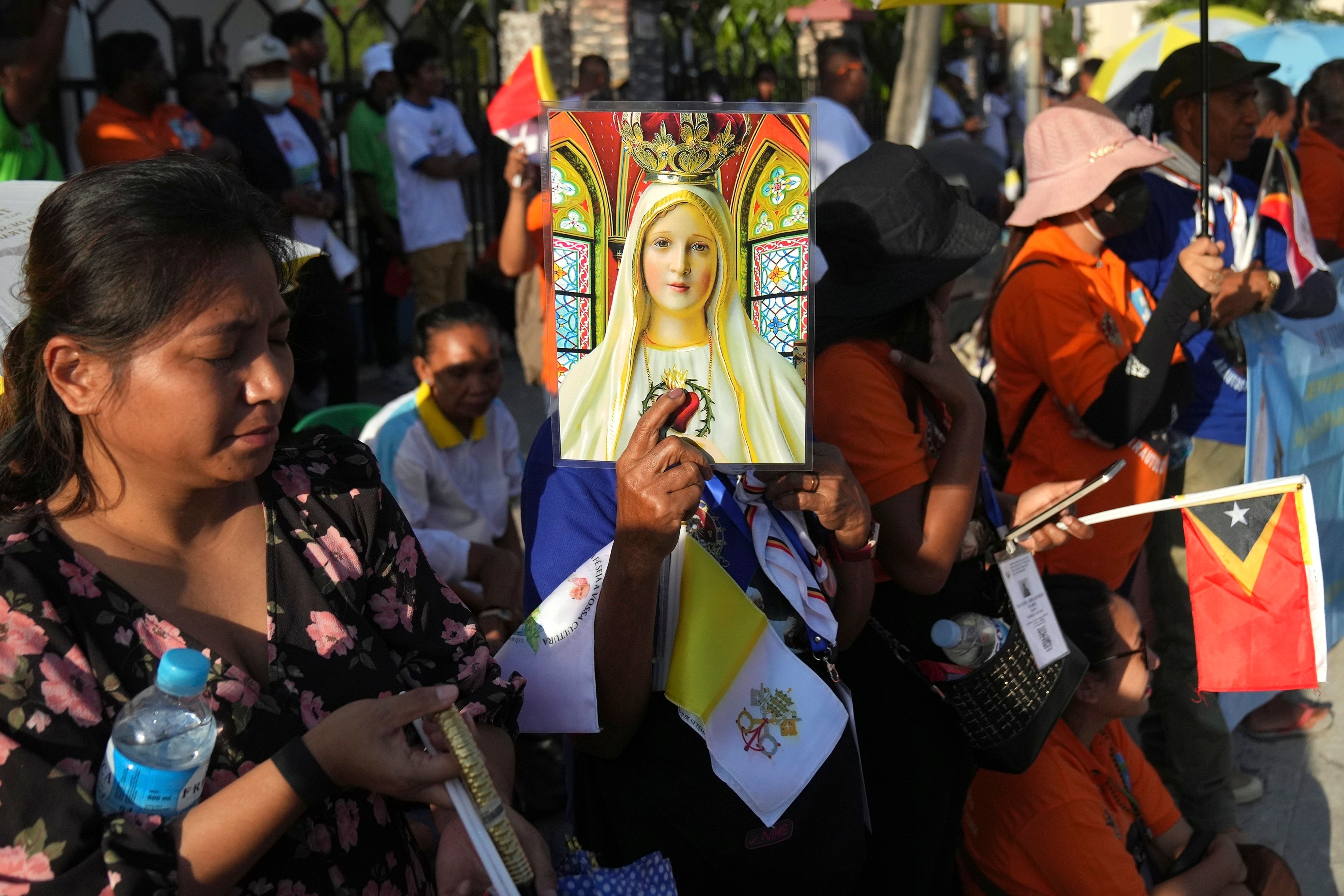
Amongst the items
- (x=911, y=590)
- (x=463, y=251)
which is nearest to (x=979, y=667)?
(x=911, y=590)

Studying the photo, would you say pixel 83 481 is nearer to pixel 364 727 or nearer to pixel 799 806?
pixel 364 727

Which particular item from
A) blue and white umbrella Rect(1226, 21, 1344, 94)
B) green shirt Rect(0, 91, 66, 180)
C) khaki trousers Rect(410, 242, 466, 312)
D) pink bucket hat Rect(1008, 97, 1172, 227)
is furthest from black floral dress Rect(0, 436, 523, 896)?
blue and white umbrella Rect(1226, 21, 1344, 94)

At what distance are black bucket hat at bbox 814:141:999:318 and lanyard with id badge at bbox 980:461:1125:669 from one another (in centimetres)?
43

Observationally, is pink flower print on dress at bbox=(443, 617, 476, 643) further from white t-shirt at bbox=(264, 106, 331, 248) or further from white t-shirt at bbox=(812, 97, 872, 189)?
white t-shirt at bbox=(264, 106, 331, 248)

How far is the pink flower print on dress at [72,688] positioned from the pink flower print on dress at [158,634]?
0.27ft

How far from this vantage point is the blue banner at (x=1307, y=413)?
3832 millimetres

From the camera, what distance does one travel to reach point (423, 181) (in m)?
7.95

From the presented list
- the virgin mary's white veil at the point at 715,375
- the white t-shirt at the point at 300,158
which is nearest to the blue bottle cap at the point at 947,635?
the virgin mary's white veil at the point at 715,375

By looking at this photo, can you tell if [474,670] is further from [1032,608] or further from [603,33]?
[603,33]

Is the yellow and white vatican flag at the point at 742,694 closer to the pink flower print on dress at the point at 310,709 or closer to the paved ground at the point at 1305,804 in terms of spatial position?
the pink flower print on dress at the point at 310,709

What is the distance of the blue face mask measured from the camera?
6699 millimetres

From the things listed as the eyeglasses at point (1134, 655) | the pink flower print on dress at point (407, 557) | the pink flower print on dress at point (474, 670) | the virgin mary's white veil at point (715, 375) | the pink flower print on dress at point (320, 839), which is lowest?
the eyeglasses at point (1134, 655)

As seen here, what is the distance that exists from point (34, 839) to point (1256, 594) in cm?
239

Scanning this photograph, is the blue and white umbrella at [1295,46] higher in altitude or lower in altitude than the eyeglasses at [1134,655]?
higher
